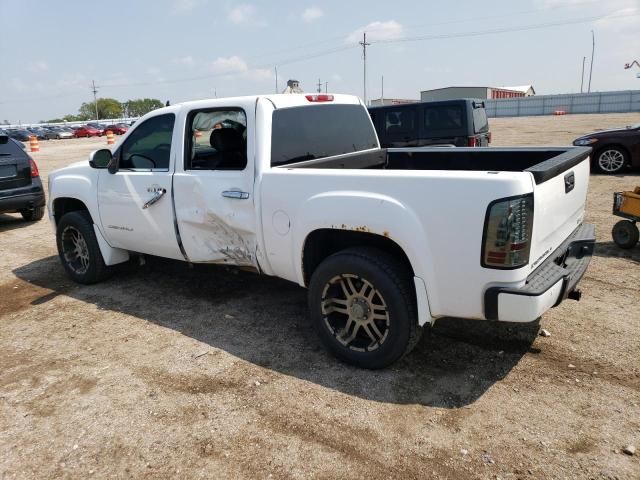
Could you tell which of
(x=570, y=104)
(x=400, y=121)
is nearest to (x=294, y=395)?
(x=400, y=121)

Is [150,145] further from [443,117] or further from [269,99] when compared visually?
[443,117]

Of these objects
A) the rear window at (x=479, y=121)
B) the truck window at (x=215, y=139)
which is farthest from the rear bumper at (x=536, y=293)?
the rear window at (x=479, y=121)

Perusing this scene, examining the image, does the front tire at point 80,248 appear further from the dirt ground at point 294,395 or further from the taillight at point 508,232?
the taillight at point 508,232

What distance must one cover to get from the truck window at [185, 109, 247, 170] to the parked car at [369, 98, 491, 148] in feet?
22.7

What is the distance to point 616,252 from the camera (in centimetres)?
597

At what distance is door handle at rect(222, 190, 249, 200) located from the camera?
12.8ft

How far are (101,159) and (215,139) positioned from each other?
4.32 ft

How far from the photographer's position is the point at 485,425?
116 inches

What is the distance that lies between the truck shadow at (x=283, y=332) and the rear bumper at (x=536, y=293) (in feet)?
2.17

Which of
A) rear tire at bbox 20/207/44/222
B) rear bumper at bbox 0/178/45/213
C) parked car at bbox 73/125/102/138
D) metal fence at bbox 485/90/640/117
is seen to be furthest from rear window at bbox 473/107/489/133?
parked car at bbox 73/125/102/138

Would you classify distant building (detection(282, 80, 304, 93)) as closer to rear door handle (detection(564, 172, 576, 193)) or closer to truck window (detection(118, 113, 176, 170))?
truck window (detection(118, 113, 176, 170))

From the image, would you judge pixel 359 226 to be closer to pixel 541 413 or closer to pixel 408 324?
pixel 408 324

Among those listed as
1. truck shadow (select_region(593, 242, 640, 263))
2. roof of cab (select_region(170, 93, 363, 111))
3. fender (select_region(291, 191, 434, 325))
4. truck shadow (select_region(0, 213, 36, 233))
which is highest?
roof of cab (select_region(170, 93, 363, 111))

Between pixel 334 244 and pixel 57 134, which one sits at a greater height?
pixel 57 134
